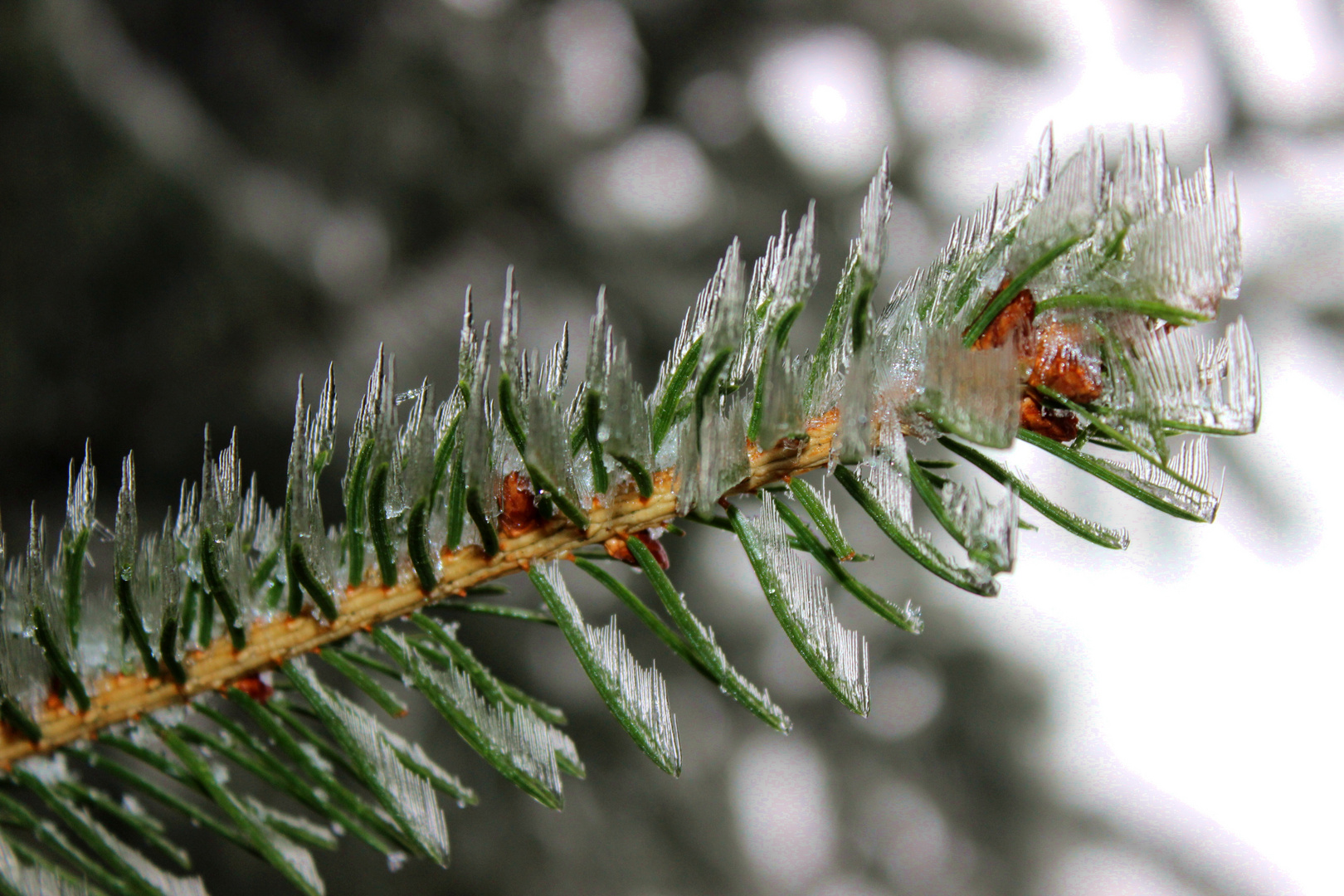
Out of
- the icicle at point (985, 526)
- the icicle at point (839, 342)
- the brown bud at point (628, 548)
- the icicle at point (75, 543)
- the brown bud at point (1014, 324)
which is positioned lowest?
the icicle at point (985, 526)

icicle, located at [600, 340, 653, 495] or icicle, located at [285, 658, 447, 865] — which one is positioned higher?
icicle, located at [600, 340, 653, 495]

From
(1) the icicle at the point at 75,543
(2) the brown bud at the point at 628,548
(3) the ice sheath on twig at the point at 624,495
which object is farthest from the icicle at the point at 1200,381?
(1) the icicle at the point at 75,543

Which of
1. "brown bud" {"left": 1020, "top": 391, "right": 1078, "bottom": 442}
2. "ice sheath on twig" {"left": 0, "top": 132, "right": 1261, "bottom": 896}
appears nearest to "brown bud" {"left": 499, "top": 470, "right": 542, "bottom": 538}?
"ice sheath on twig" {"left": 0, "top": 132, "right": 1261, "bottom": 896}

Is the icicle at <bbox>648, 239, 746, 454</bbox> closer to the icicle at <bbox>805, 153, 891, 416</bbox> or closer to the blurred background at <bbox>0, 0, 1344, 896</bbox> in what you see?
the icicle at <bbox>805, 153, 891, 416</bbox>

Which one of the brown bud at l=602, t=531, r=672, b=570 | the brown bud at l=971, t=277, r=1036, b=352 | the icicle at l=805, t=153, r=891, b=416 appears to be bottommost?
the brown bud at l=971, t=277, r=1036, b=352

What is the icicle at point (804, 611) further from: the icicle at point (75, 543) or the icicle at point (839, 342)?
the icicle at point (75, 543)

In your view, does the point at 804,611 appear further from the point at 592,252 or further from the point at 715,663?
the point at 592,252

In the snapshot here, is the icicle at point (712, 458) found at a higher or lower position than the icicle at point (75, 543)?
lower
